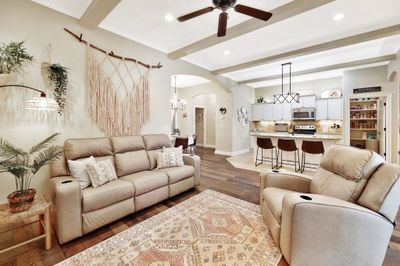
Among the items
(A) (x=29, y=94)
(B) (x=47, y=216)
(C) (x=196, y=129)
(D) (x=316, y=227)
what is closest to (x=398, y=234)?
(D) (x=316, y=227)

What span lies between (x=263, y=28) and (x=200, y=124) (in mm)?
6725

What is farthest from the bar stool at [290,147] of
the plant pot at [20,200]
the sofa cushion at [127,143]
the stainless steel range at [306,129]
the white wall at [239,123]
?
the plant pot at [20,200]

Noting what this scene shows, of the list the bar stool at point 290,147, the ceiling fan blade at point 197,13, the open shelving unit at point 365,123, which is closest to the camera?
the ceiling fan blade at point 197,13

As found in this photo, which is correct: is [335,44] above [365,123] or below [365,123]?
above

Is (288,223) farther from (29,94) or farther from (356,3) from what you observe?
(29,94)

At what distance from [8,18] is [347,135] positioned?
7.94m

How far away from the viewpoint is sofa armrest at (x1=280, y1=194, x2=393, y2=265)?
4.58ft

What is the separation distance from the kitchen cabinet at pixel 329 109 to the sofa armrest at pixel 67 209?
24.9 ft

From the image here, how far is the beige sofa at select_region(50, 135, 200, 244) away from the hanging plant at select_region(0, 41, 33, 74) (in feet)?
3.52

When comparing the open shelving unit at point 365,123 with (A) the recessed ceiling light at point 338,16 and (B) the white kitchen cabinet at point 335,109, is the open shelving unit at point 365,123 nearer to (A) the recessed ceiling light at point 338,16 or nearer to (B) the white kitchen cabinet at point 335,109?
(B) the white kitchen cabinet at point 335,109

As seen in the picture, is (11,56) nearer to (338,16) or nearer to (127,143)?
(127,143)

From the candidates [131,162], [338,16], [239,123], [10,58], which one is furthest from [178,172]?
[239,123]

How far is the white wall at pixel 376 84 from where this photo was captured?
15.9 ft

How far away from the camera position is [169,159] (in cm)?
326
